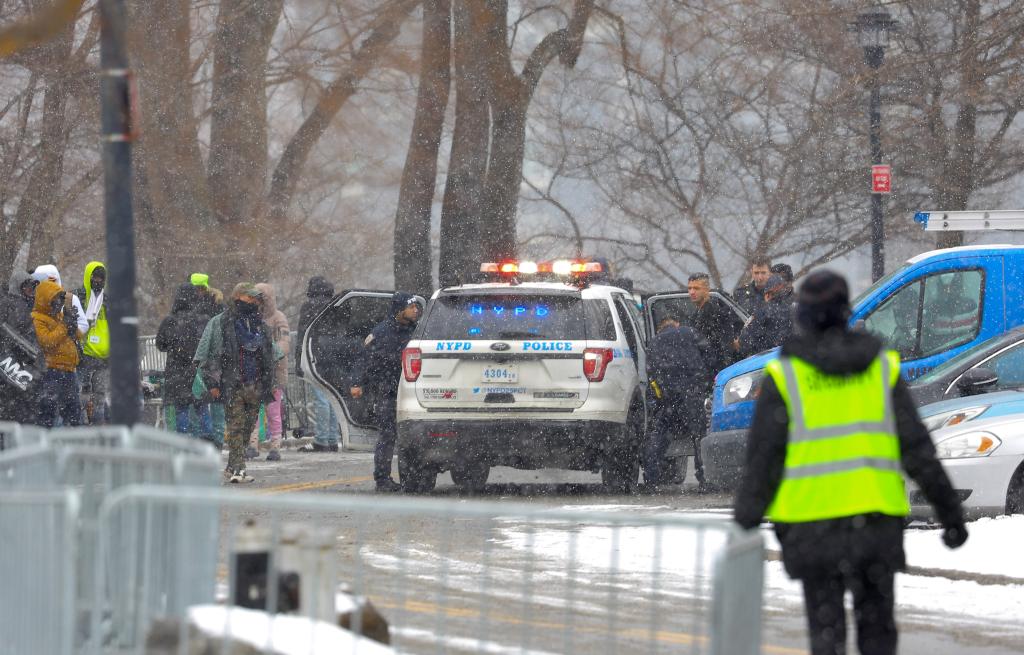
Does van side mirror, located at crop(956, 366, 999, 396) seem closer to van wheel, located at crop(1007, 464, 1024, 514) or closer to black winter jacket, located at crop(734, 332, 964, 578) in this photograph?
van wheel, located at crop(1007, 464, 1024, 514)

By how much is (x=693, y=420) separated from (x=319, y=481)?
141 inches

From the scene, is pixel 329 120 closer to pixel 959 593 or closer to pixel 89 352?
pixel 89 352

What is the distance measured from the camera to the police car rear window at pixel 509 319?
1438 centimetres

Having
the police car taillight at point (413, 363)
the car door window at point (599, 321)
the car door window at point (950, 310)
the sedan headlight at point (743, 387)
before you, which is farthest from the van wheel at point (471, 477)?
the car door window at point (950, 310)

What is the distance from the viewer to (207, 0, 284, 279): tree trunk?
28.3 m

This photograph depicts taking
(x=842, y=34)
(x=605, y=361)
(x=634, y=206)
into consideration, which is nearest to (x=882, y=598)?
(x=605, y=361)

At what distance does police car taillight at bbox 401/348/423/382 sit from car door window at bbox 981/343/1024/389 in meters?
4.43

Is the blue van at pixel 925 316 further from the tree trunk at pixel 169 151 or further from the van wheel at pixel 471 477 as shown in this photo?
the tree trunk at pixel 169 151

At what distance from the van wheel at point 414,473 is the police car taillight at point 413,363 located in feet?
2.09

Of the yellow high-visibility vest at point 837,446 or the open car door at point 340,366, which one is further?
the open car door at point 340,366

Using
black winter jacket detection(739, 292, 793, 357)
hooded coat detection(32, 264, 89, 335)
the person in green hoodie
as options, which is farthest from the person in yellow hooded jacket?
black winter jacket detection(739, 292, 793, 357)

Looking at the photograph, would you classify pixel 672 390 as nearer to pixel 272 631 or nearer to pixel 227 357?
pixel 227 357

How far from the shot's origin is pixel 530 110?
1355 inches

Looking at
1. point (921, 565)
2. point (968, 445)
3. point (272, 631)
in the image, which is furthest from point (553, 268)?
point (272, 631)
